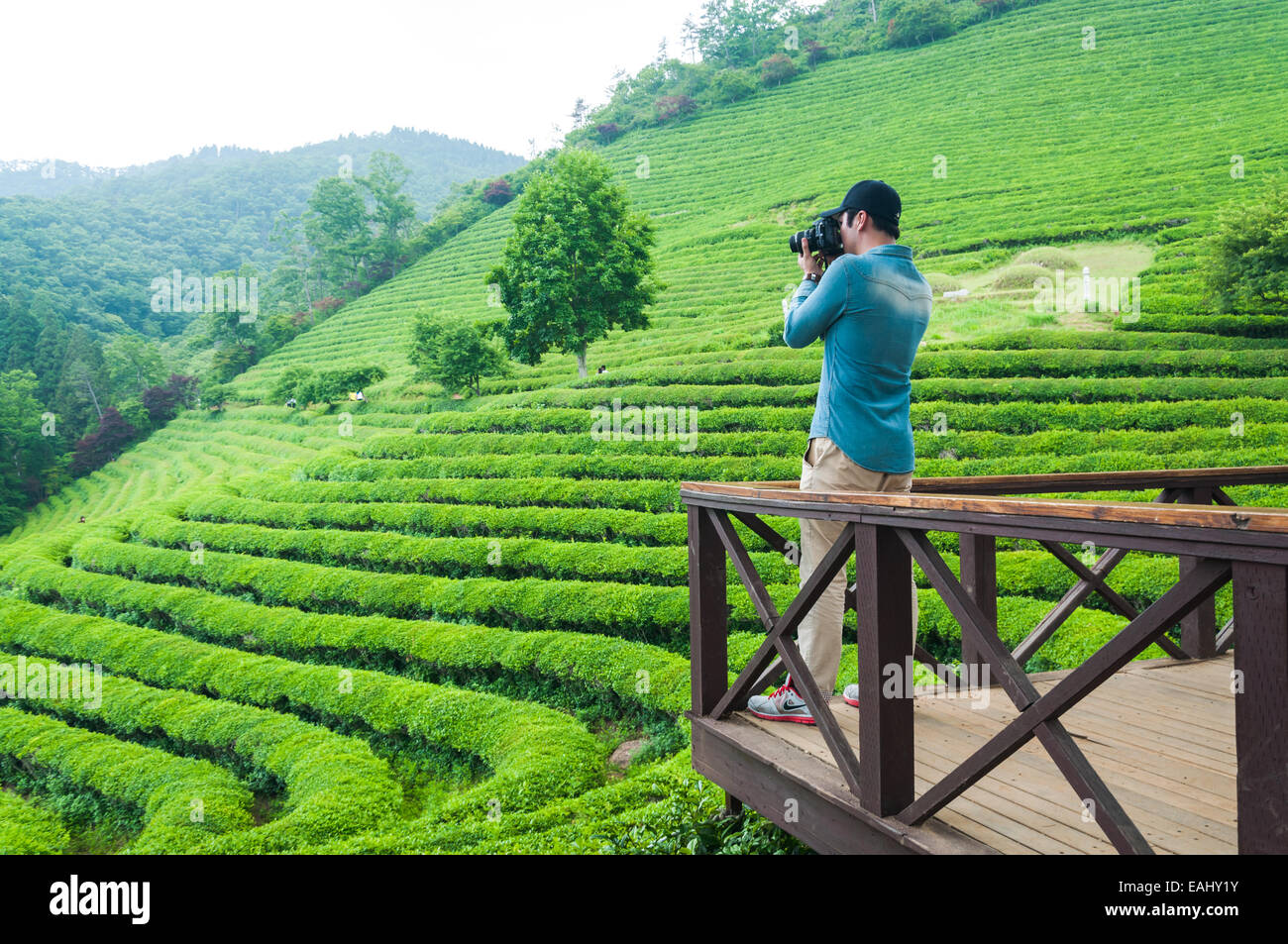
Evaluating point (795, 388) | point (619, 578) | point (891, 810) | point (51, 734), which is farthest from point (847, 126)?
point (891, 810)

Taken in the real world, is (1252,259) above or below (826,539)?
above

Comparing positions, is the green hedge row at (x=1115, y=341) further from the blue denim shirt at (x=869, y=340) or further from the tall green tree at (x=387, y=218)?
the tall green tree at (x=387, y=218)

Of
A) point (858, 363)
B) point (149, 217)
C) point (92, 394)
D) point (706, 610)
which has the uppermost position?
point (149, 217)

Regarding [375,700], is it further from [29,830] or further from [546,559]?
[29,830]

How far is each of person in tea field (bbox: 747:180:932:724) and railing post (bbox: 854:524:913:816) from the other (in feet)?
1.64

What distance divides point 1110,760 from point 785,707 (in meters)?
1.32

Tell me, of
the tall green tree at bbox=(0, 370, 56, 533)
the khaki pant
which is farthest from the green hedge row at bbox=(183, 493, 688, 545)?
the tall green tree at bbox=(0, 370, 56, 533)

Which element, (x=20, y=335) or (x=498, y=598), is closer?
(x=498, y=598)

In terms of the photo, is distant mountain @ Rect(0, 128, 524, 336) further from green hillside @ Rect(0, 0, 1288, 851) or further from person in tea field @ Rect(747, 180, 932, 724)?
person in tea field @ Rect(747, 180, 932, 724)

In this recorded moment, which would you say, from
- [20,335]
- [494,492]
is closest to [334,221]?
[20,335]

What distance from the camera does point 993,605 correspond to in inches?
173

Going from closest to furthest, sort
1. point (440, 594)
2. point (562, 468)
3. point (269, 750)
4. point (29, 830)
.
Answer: point (29, 830) → point (269, 750) → point (440, 594) → point (562, 468)
